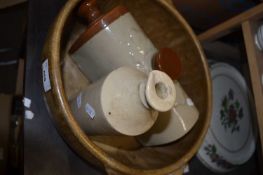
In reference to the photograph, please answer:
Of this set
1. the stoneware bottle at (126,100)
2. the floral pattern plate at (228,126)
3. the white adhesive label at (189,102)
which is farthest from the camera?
the floral pattern plate at (228,126)

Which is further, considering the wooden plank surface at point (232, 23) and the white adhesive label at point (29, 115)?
the wooden plank surface at point (232, 23)

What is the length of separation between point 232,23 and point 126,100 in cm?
41

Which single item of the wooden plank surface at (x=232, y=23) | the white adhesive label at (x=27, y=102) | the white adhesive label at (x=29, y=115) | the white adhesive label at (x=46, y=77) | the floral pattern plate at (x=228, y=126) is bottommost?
the floral pattern plate at (x=228, y=126)

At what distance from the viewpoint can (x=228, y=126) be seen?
0.90m

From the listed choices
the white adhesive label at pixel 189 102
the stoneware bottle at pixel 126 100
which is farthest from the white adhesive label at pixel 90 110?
the white adhesive label at pixel 189 102

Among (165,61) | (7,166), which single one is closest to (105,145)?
(165,61)

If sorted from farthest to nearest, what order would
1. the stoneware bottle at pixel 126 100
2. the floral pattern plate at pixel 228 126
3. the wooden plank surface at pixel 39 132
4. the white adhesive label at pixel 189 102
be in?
1. the floral pattern plate at pixel 228 126
2. the white adhesive label at pixel 189 102
3. the wooden plank surface at pixel 39 132
4. the stoneware bottle at pixel 126 100

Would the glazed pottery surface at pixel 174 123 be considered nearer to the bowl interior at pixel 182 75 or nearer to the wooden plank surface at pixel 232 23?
the bowl interior at pixel 182 75

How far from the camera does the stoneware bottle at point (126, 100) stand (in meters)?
0.48

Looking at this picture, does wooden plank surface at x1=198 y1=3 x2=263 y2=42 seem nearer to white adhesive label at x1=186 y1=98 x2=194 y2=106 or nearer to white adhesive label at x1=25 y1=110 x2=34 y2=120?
white adhesive label at x1=186 y1=98 x2=194 y2=106

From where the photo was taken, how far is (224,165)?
85 cm

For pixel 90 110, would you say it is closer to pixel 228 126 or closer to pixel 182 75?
pixel 182 75

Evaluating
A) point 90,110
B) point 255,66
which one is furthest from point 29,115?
point 255,66

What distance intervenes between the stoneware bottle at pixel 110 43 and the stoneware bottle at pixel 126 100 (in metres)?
0.10
